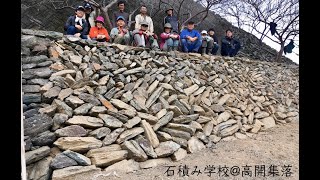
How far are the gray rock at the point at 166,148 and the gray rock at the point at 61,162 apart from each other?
93 cm

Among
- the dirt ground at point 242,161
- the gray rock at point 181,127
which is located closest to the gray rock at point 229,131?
the dirt ground at point 242,161

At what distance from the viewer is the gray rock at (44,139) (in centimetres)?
249

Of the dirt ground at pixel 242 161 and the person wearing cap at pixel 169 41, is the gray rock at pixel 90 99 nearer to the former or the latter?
the dirt ground at pixel 242 161

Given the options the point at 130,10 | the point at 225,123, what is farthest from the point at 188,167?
the point at 130,10

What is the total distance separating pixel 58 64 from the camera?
342 cm

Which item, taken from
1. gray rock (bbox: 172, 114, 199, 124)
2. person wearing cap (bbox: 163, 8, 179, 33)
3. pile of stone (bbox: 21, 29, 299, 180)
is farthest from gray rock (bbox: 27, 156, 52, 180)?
person wearing cap (bbox: 163, 8, 179, 33)

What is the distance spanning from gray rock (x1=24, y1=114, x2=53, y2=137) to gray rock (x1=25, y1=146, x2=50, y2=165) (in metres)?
0.20

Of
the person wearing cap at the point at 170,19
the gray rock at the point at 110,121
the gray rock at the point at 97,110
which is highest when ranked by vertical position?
the person wearing cap at the point at 170,19

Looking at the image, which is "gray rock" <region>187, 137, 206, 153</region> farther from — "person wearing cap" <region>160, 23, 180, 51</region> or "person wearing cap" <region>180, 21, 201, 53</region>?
"person wearing cap" <region>180, 21, 201, 53</region>

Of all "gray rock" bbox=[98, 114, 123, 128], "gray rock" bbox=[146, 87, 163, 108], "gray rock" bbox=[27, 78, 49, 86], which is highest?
"gray rock" bbox=[27, 78, 49, 86]

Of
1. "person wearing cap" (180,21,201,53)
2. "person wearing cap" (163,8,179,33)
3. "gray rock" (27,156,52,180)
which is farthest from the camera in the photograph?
"person wearing cap" (163,8,179,33)

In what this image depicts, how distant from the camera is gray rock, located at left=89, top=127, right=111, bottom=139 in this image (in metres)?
2.80

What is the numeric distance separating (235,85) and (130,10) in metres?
4.97

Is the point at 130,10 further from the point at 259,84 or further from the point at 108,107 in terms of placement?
the point at 108,107
